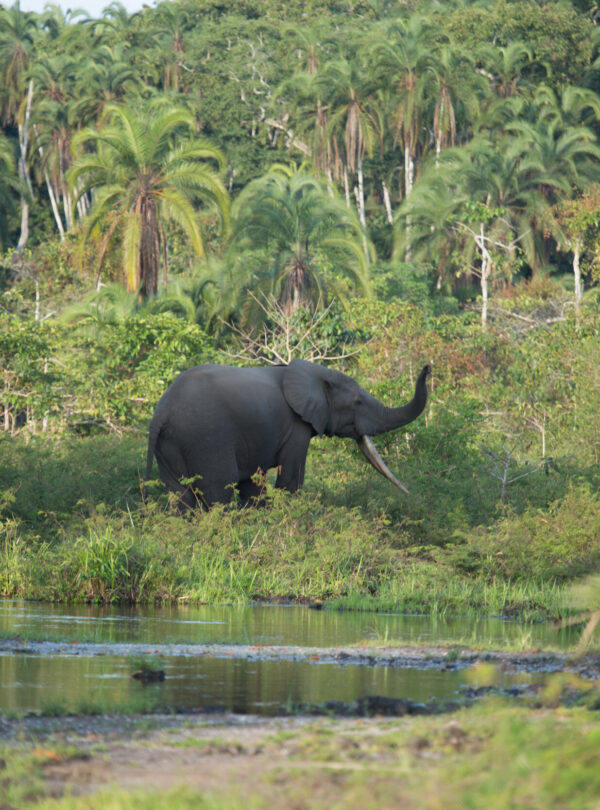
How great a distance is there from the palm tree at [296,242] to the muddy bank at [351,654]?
23831mm

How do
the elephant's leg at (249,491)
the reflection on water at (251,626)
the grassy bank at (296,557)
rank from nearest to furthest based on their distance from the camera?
the reflection on water at (251,626) → the grassy bank at (296,557) → the elephant's leg at (249,491)

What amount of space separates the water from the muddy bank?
0.12 meters

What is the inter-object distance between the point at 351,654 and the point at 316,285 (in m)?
25.4

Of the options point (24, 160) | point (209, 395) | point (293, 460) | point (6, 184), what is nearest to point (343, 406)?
point (293, 460)

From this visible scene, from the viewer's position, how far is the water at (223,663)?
6.75 metres

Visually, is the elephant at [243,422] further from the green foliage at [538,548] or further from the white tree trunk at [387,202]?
the white tree trunk at [387,202]

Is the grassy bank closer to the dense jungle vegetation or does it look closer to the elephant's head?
the dense jungle vegetation

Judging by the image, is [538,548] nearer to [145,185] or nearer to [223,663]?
[223,663]

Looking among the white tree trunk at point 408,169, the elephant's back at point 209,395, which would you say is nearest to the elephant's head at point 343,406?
the elephant's back at point 209,395

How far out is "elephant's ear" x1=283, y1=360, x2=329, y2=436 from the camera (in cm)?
1672

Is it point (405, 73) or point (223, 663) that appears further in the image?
point (405, 73)

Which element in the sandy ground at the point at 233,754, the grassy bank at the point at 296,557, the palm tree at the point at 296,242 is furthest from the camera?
the palm tree at the point at 296,242

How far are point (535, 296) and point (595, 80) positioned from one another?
64.1 ft

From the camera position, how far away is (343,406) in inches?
689
